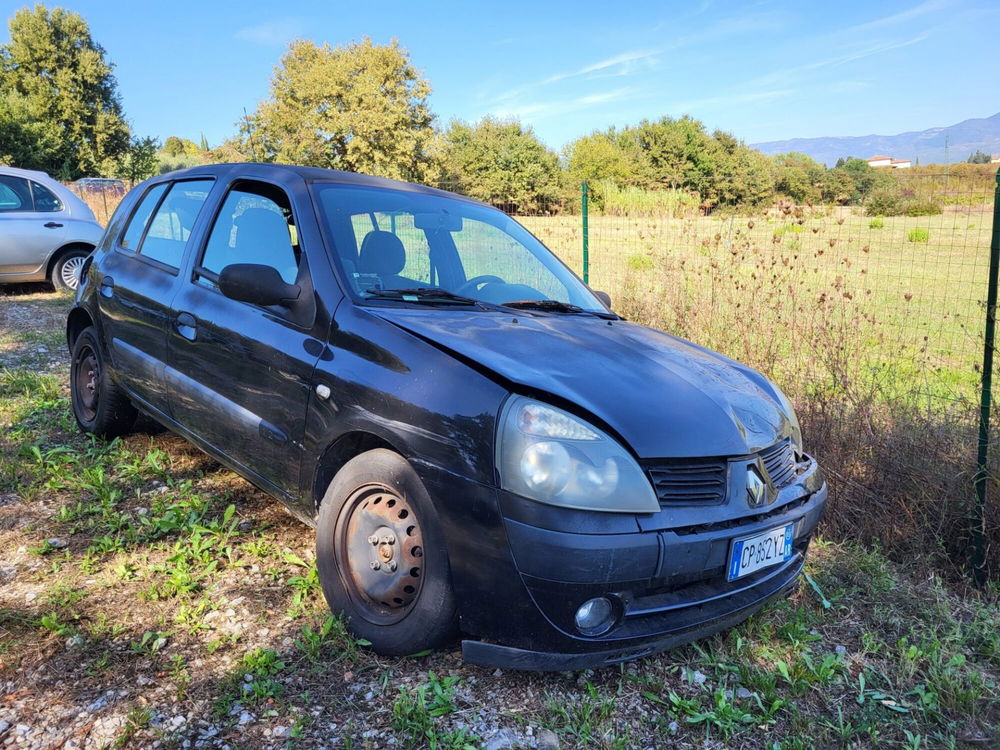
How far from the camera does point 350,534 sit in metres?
2.61

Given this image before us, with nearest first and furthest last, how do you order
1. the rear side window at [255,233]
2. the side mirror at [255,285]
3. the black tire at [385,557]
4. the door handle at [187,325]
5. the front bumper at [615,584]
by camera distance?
the front bumper at [615,584] < the black tire at [385,557] < the side mirror at [255,285] < the rear side window at [255,233] < the door handle at [187,325]

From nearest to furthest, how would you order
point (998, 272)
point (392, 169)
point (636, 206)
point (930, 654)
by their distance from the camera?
point (930, 654) < point (998, 272) < point (636, 206) < point (392, 169)

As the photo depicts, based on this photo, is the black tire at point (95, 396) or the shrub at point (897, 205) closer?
the black tire at point (95, 396)

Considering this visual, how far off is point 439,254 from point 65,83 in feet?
146

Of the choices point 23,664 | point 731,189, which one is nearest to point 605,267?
point 731,189

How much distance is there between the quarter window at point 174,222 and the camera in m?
3.77

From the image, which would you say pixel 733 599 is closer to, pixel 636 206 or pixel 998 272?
pixel 998 272

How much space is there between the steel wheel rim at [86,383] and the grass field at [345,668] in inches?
44.5

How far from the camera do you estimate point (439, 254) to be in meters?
3.45

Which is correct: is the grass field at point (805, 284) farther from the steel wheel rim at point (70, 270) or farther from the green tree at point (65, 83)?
the green tree at point (65, 83)

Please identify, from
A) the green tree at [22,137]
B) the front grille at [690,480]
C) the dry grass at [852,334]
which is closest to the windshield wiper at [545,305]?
the front grille at [690,480]

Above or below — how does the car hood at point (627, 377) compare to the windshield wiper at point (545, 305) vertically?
below

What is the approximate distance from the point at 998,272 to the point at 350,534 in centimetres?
342

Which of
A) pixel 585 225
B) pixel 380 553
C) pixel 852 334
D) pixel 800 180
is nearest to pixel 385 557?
pixel 380 553
